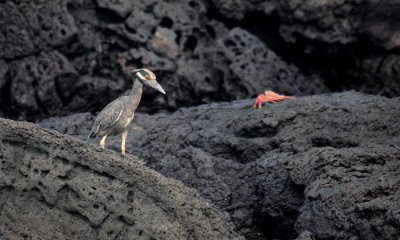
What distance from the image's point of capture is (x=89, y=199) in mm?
7324

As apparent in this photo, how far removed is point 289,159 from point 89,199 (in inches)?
85.9

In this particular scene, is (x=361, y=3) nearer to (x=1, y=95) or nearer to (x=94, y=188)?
(x=1, y=95)

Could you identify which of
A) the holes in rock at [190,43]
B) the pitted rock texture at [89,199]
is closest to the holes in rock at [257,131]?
the pitted rock texture at [89,199]

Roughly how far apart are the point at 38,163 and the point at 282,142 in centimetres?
294

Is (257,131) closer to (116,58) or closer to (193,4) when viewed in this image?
(116,58)

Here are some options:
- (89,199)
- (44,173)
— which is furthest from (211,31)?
(89,199)

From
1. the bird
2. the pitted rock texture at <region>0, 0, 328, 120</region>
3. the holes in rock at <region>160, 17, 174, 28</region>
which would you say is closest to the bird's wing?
the bird

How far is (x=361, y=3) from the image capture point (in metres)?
14.2

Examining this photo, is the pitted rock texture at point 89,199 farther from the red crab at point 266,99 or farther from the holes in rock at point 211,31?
the holes in rock at point 211,31

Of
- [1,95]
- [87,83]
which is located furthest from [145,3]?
[1,95]

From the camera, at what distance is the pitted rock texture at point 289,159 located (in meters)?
7.55

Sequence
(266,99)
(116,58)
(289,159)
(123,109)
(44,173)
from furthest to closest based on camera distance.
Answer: (116,58) < (266,99) < (123,109) < (289,159) < (44,173)

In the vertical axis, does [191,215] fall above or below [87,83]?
above

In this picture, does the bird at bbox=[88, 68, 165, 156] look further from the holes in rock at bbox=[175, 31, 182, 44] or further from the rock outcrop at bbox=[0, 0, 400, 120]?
the holes in rock at bbox=[175, 31, 182, 44]
